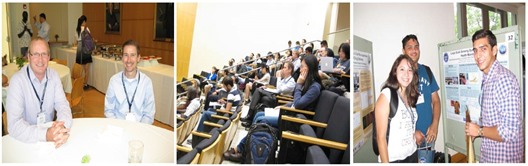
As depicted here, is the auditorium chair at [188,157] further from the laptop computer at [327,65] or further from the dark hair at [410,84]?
the dark hair at [410,84]

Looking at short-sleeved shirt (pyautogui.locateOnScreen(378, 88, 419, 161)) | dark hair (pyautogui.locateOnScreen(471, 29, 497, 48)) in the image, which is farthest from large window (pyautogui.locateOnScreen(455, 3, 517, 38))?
short-sleeved shirt (pyautogui.locateOnScreen(378, 88, 419, 161))

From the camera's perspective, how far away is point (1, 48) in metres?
2.98

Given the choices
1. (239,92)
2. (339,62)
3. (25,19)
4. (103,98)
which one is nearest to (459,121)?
(339,62)

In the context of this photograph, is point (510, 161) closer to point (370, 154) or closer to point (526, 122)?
point (526, 122)

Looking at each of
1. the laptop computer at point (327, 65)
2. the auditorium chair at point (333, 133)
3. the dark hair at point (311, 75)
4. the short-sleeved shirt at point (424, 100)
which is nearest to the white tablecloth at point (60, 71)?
the auditorium chair at point (333, 133)

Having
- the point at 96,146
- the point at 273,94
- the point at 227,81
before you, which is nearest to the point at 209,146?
the point at 227,81

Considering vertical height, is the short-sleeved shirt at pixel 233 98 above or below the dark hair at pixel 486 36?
below

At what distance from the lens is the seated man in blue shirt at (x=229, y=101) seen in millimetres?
2932

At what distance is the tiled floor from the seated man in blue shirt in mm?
244

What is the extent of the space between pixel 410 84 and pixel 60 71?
2.58 metres

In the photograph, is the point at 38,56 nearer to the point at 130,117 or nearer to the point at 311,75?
the point at 130,117

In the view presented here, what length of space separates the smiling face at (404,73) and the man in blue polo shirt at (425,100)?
0.08 metres

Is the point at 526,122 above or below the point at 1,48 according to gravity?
below

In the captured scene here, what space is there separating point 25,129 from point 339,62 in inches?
86.7
